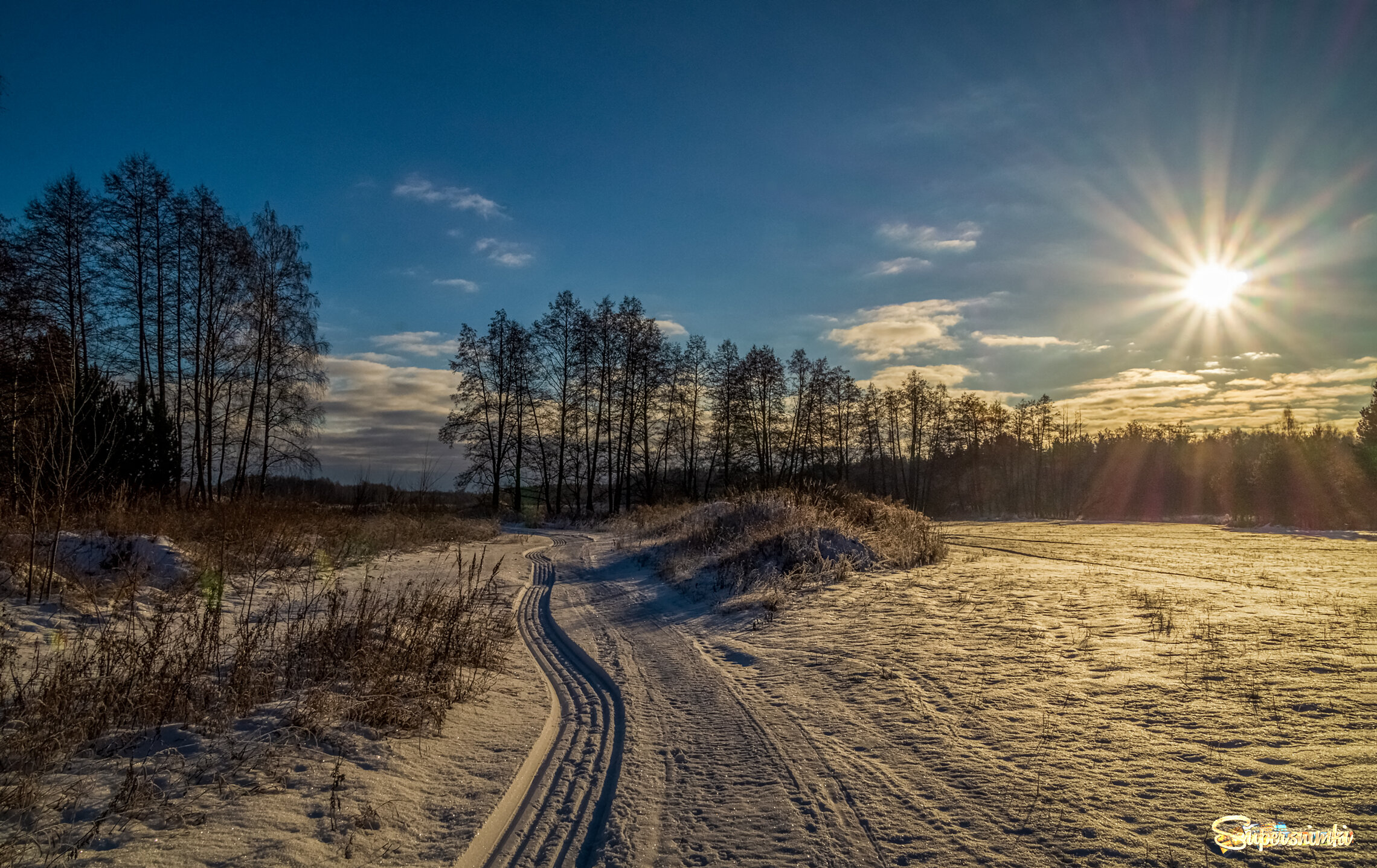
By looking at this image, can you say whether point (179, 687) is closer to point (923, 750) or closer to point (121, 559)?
point (923, 750)

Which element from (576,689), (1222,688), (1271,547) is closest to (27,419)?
(576,689)

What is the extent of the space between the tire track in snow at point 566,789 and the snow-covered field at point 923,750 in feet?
0.37

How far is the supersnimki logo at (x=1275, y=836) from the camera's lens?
9.18 feet

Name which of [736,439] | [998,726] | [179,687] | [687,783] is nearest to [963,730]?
[998,726]

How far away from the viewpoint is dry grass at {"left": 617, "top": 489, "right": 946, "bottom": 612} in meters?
11.6

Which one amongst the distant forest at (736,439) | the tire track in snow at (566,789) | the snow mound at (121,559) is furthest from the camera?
the distant forest at (736,439)

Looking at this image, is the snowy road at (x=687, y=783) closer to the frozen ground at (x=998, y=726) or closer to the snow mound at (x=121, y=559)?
the frozen ground at (x=998, y=726)

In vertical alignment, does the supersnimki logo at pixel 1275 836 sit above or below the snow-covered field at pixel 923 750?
above

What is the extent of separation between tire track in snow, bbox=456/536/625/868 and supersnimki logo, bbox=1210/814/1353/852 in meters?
3.10

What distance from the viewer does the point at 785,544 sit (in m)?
12.9

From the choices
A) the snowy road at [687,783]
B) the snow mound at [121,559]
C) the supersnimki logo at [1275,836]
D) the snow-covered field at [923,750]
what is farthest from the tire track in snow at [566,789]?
the snow mound at [121,559]

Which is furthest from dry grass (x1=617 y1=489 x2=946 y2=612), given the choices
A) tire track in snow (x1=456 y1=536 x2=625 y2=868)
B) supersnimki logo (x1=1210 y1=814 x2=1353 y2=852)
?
supersnimki logo (x1=1210 y1=814 x2=1353 y2=852)

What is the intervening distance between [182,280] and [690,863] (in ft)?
82.2

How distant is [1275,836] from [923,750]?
1890 millimetres
